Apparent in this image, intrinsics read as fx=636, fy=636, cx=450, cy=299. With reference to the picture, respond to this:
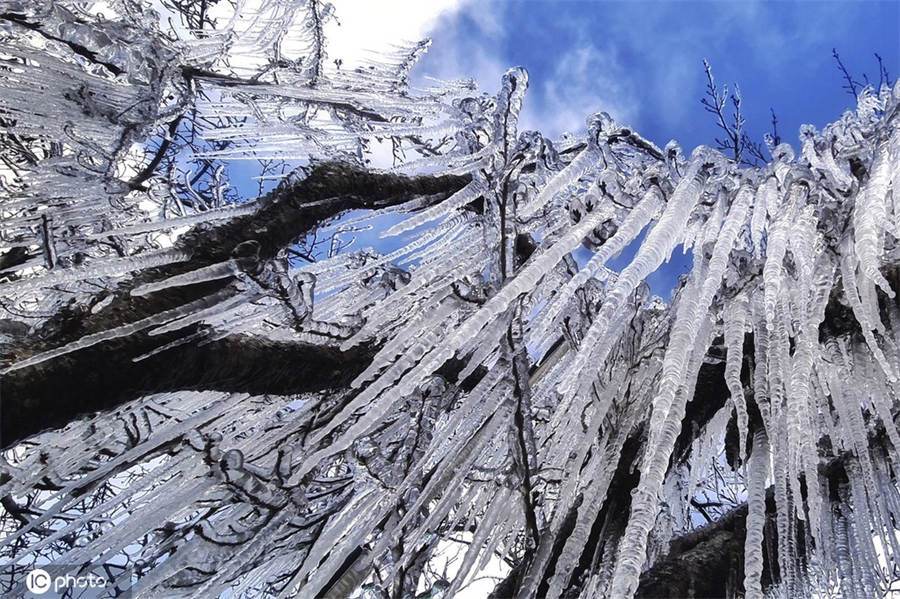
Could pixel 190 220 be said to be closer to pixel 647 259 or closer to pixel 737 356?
pixel 647 259

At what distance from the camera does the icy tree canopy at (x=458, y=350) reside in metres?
1.21

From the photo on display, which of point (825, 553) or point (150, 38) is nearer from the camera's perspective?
point (825, 553)

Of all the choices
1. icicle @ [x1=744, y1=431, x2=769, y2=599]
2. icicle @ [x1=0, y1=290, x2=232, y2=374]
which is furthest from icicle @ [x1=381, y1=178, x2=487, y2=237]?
icicle @ [x1=744, y1=431, x2=769, y2=599]

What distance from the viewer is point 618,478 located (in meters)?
1.51

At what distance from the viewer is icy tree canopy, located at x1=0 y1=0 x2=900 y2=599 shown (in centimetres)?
121

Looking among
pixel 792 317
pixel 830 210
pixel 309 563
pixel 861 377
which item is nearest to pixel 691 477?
pixel 861 377

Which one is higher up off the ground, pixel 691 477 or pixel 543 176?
pixel 543 176

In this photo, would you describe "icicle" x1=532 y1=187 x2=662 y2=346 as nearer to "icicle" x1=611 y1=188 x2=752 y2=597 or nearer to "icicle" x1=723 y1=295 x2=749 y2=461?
"icicle" x1=611 y1=188 x2=752 y2=597

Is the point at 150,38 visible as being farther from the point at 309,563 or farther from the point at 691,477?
the point at 691,477

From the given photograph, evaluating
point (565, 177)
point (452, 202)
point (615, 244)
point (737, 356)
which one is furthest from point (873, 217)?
point (452, 202)

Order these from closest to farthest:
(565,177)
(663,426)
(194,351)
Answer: (663,426)
(194,351)
(565,177)

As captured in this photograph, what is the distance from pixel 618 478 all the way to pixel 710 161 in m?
0.78

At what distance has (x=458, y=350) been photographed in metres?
1.57

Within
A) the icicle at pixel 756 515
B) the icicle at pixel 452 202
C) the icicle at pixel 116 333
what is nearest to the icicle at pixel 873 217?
the icicle at pixel 756 515
